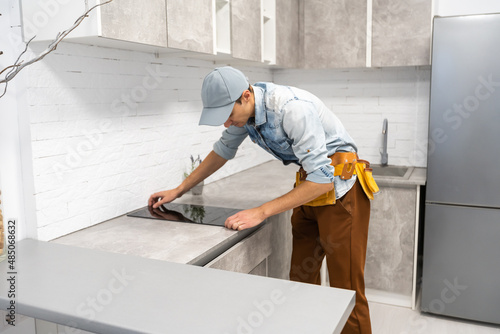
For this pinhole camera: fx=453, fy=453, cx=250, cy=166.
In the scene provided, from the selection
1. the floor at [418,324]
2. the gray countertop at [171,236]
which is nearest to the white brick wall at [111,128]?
the gray countertop at [171,236]

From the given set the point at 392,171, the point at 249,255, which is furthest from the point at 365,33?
the point at 249,255

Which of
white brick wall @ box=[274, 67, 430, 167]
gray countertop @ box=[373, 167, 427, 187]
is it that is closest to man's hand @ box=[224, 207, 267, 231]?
gray countertop @ box=[373, 167, 427, 187]

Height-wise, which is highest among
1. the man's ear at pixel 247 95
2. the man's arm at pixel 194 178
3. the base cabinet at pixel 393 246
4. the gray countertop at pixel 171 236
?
the man's ear at pixel 247 95

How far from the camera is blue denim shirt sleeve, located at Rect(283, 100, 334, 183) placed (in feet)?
5.74

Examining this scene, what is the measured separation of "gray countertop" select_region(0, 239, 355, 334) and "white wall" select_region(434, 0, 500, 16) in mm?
2606

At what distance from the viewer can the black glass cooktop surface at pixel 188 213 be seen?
1991 mm

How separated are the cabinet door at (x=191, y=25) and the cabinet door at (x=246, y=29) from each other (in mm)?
253

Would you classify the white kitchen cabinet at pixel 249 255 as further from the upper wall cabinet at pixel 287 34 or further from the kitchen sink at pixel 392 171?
the kitchen sink at pixel 392 171

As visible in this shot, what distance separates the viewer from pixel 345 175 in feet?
6.64

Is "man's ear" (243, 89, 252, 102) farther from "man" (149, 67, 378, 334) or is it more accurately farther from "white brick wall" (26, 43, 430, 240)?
"white brick wall" (26, 43, 430, 240)

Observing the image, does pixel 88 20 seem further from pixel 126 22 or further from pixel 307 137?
pixel 307 137

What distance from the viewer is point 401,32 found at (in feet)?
9.88

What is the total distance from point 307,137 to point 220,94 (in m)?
0.37

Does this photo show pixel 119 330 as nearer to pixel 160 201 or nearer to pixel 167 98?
pixel 160 201
